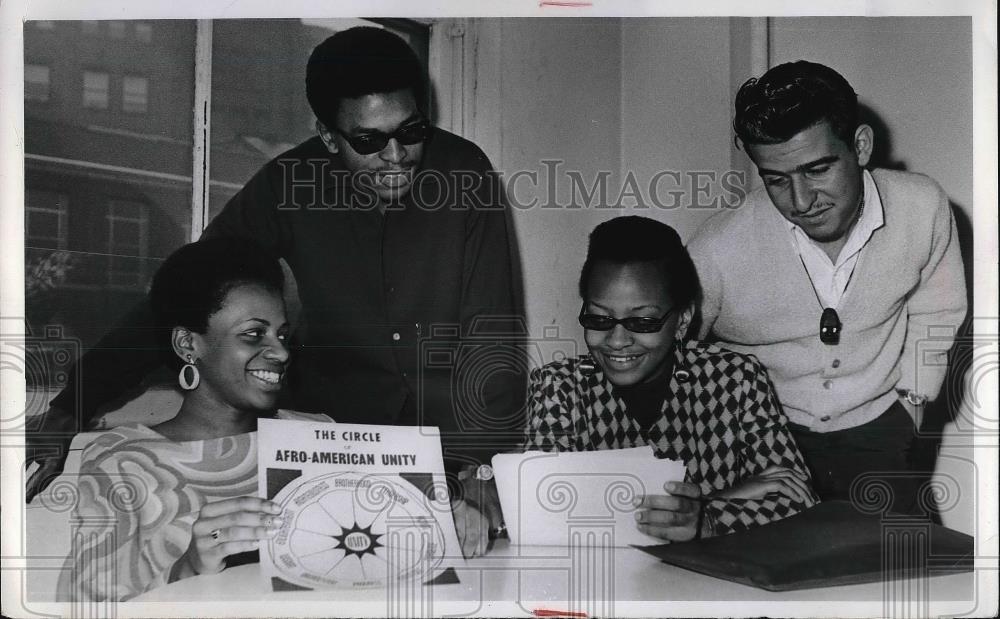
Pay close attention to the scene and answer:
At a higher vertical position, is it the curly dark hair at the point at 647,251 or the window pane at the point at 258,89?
the window pane at the point at 258,89

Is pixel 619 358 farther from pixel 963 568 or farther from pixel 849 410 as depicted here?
pixel 963 568

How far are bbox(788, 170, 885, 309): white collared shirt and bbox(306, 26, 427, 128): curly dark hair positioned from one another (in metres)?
0.80

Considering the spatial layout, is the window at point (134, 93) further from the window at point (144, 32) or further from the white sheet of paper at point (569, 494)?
the white sheet of paper at point (569, 494)

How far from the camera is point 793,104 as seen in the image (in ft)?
5.44

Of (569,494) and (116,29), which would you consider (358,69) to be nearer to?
(116,29)

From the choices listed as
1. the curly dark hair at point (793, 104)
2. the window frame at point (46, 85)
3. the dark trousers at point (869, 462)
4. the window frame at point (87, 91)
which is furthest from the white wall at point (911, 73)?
the window frame at point (46, 85)

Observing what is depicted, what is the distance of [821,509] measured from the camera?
165 centimetres

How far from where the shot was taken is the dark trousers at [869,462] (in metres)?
1.67

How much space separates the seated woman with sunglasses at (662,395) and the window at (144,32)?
0.91m

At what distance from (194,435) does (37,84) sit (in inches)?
28.3

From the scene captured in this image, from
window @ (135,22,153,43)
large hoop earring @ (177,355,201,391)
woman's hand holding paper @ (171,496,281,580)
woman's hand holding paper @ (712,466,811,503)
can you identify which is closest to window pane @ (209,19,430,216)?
window @ (135,22,153,43)

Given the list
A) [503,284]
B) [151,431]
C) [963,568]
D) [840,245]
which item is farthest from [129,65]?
[963,568]

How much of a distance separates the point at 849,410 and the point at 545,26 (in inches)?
35.8

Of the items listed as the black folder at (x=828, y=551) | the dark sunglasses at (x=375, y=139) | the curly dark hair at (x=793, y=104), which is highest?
the curly dark hair at (x=793, y=104)
